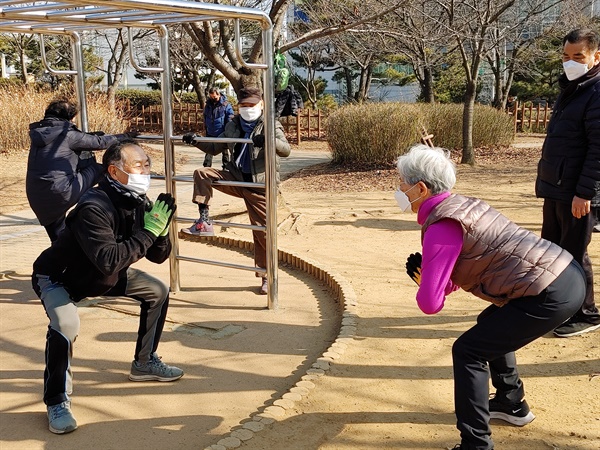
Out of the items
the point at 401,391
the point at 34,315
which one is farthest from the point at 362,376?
the point at 34,315

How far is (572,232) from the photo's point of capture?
408 cm

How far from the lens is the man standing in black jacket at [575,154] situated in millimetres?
3891

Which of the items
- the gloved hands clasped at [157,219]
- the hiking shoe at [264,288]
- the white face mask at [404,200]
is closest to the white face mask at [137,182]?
the gloved hands clasped at [157,219]

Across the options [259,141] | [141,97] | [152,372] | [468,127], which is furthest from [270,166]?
[141,97]

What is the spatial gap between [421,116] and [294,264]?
8.48 metres

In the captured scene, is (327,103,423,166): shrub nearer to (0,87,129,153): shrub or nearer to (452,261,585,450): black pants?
(0,87,129,153): shrub

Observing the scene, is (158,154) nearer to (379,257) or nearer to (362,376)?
(379,257)

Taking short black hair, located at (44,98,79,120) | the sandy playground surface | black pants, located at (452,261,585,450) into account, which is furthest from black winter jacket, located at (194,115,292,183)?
black pants, located at (452,261,585,450)

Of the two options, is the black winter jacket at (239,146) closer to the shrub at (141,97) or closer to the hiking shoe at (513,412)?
the hiking shoe at (513,412)

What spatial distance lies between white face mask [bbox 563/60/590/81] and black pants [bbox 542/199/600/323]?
2.52 ft

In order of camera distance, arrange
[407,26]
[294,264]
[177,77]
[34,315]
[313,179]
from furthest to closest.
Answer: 1. [177,77]
2. [407,26]
3. [313,179]
4. [294,264]
5. [34,315]

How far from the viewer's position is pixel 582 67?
154 inches

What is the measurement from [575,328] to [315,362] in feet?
5.51

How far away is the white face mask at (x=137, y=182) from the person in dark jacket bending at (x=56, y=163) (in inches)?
69.0
